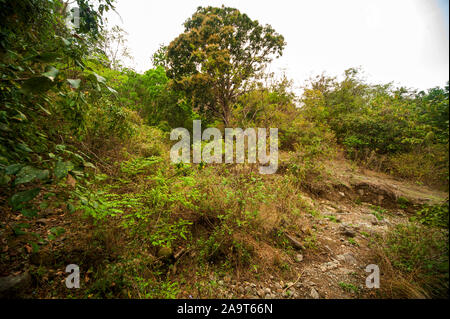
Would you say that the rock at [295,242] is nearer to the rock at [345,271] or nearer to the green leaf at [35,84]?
the rock at [345,271]

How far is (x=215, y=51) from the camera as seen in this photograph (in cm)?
768

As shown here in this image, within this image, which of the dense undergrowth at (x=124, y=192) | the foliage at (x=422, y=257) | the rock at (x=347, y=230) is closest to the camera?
the dense undergrowth at (x=124, y=192)

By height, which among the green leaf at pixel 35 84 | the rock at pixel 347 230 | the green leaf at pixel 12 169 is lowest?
the rock at pixel 347 230

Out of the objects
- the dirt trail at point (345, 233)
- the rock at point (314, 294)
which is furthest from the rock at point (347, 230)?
the rock at point (314, 294)

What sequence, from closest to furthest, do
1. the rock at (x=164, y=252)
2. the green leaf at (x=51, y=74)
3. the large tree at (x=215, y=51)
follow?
the green leaf at (x=51, y=74) < the rock at (x=164, y=252) < the large tree at (x=215, y=51)

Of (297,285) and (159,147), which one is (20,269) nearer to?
(297,285)

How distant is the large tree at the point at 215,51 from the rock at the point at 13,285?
7.47m

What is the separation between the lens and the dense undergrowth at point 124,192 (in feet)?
3.22

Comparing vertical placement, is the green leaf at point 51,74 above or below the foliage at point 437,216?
above

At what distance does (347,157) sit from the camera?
25.9ft

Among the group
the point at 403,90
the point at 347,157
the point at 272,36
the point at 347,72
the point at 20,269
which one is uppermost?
the point at 272,36

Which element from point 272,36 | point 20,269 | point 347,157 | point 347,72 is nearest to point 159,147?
point 20,269

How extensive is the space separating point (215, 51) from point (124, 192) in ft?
24.6

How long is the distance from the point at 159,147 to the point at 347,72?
40.8ft
